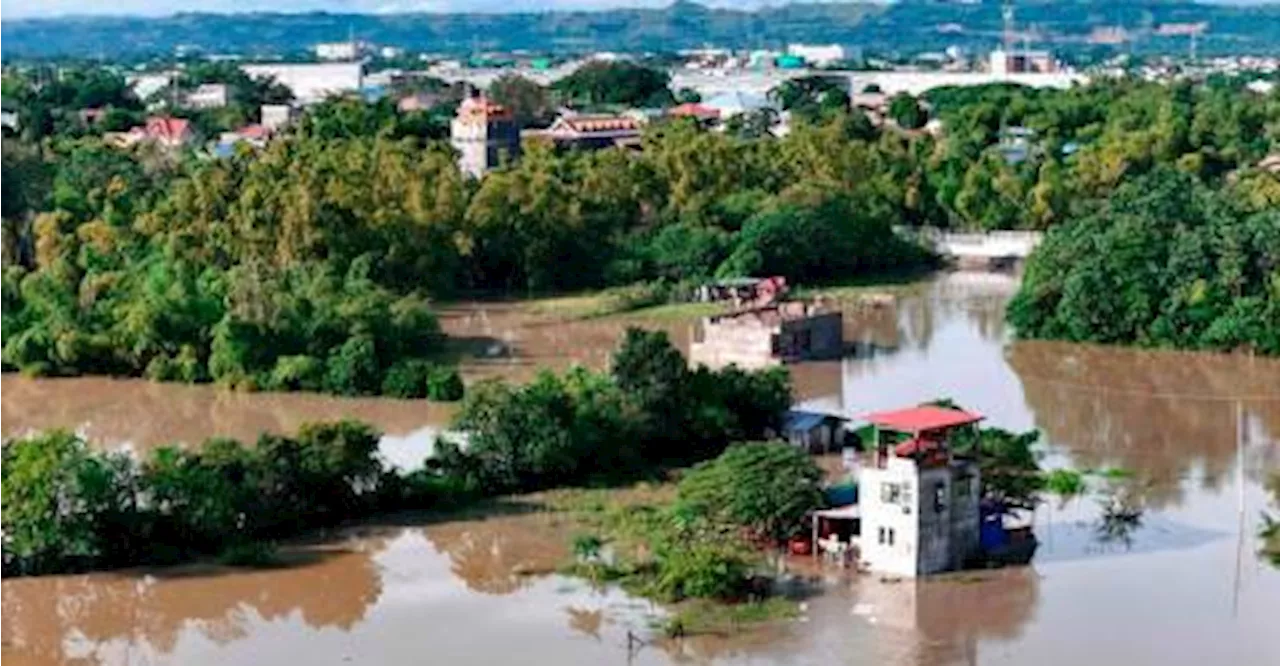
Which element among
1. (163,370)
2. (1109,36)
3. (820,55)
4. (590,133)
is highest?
(1109,36)

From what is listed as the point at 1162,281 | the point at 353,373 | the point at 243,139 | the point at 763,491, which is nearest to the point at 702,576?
the point at 763,491

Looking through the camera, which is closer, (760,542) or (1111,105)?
(760,542)

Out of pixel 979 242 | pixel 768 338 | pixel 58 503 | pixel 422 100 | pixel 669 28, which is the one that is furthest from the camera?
pixel 669 28

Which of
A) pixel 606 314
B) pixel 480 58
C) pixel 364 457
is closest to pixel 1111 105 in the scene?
pixel 606 314

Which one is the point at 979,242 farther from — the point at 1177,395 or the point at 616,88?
the point at 616,88

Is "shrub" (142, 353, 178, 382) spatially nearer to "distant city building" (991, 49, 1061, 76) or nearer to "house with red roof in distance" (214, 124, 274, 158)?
"house with red roof in distance" (214, 124, 274, 158)

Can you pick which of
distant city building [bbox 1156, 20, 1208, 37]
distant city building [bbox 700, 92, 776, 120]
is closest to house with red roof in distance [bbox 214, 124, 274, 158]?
distant city building [bbox 700, 92, 776, 120]

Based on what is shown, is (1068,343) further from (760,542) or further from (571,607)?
(571,607)
